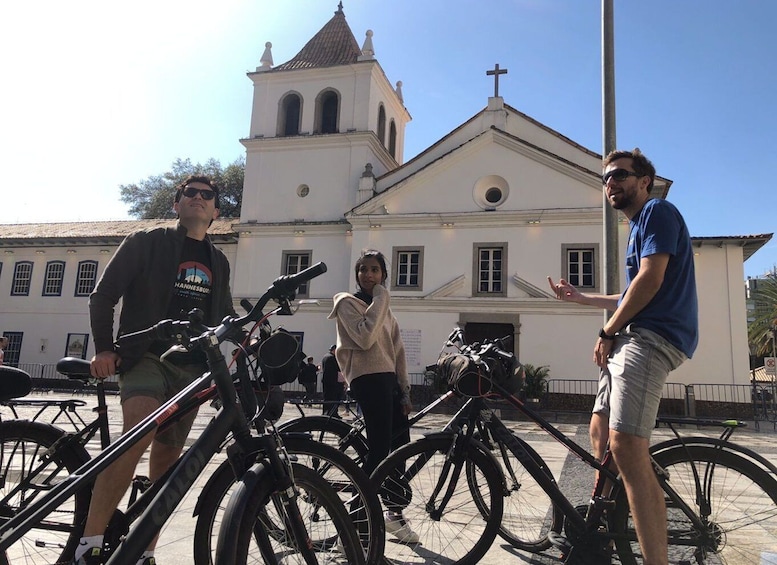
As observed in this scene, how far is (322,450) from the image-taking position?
2623 millimetres

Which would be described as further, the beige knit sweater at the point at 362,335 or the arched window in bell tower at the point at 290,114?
the arched window in bell tower at the point at 290,114

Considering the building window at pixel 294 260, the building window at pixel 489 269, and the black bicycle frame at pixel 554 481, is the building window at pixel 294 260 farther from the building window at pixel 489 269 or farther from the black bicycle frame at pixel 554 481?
the black bicycle frame at pixel 554 481

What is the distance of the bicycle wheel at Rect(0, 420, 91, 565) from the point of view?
296 centimetres

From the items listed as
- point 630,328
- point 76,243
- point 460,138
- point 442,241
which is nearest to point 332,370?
point 630,328

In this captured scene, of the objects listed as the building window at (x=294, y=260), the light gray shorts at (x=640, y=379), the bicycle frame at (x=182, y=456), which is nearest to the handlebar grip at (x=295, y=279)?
the bicycle frame at (x=182, y=456)

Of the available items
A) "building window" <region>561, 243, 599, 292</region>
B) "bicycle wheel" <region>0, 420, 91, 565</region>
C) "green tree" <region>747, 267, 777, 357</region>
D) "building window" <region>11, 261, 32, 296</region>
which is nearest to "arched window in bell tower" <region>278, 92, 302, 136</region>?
"building window" <region>561, 243, 599, 292</region>

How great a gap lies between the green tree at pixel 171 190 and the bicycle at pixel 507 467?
41.7m

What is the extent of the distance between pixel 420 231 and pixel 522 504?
1915cm

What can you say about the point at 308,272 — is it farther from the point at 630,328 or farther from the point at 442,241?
the point at 442,241

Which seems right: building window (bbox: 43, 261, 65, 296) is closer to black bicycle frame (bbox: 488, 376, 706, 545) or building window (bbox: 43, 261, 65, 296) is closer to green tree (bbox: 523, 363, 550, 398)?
green tree (bbox: 523, 363, 550, 398)

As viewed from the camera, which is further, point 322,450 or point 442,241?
point 442,241

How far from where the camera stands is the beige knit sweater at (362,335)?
3955 millimetres

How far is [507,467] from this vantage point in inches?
146

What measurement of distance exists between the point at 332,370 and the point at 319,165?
600 inches
